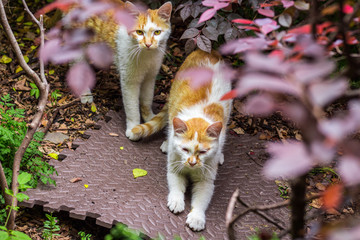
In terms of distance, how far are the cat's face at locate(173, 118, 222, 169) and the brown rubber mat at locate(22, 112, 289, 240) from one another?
412 millimetres

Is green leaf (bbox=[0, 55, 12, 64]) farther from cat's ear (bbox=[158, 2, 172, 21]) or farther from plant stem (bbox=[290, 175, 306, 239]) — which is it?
plant stem (bbox=[290, 175, 306, 239])

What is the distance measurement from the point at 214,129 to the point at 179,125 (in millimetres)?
251

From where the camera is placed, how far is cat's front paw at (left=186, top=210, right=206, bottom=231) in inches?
108

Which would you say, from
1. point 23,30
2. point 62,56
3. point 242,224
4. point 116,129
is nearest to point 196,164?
point 242,224

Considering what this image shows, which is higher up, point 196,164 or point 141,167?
point 196,164

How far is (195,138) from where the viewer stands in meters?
2.77

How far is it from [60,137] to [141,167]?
82cm

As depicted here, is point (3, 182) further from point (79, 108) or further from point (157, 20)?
point (157, 20)

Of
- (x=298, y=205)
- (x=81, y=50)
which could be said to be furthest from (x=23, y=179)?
(x=298, y=205)

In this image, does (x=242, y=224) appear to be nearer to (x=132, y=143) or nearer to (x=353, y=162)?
(x=132, y=143)

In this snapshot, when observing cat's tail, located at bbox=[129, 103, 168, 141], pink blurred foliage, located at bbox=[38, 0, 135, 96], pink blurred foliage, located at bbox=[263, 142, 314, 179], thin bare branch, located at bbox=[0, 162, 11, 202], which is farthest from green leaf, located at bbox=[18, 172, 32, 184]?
pink blurred foliage, located at bbox=[263, 142, 314, 179]

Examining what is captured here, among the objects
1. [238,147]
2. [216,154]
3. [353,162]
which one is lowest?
[238,147]

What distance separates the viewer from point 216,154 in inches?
118

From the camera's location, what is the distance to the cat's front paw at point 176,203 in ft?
9.35
